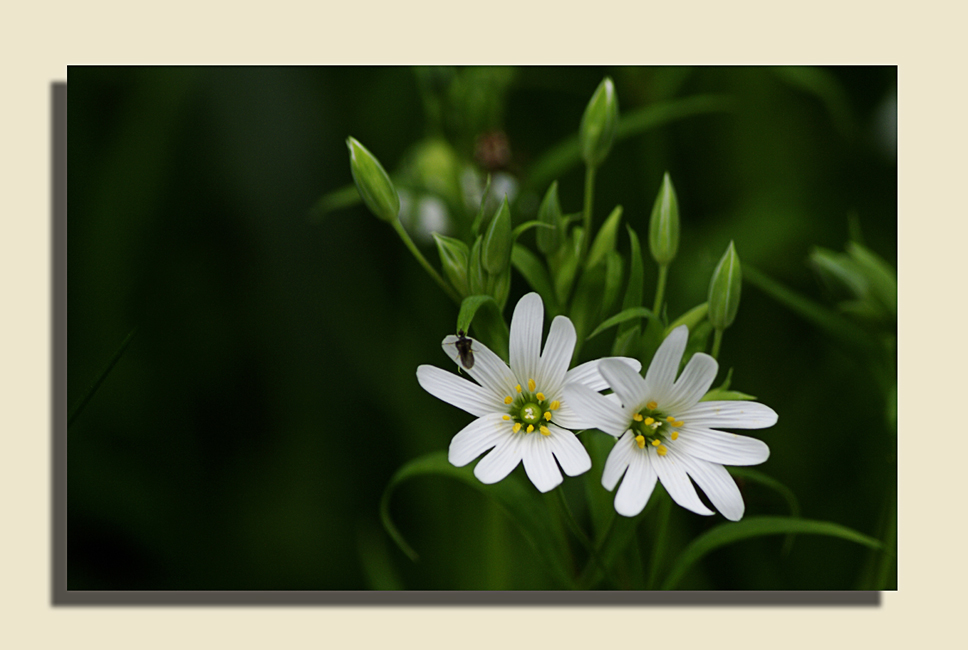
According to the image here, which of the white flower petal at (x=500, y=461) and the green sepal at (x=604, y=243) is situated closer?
the white flower petal at (x=500, y=461)

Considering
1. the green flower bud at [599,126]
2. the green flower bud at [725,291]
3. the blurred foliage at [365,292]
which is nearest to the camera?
the green flower bud at [725,291]

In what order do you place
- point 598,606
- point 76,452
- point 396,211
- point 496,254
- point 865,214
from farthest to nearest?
point 865,214 → point 76,452 → point 598,606 → point 396,211 → point 496,254

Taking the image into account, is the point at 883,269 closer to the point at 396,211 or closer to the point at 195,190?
the point at 396,211

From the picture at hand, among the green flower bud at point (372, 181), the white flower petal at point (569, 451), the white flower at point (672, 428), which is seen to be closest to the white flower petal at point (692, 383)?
the white flower at point (672, 428)

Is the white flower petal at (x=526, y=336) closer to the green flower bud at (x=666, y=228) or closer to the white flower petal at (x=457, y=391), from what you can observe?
the white flower petal at (x=457, y=391)

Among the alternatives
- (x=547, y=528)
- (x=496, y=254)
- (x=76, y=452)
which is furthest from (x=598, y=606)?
(x=76, y=452)

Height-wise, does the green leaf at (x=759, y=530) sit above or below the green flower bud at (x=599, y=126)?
below

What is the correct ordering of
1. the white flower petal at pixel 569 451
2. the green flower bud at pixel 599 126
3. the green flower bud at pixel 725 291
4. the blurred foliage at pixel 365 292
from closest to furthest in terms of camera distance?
the white flower petal at pixel 569 451, the green flower bud at pixel 725 291, the green flower bud at pixel 599 126, the blurred foliage at pixel 365 292
